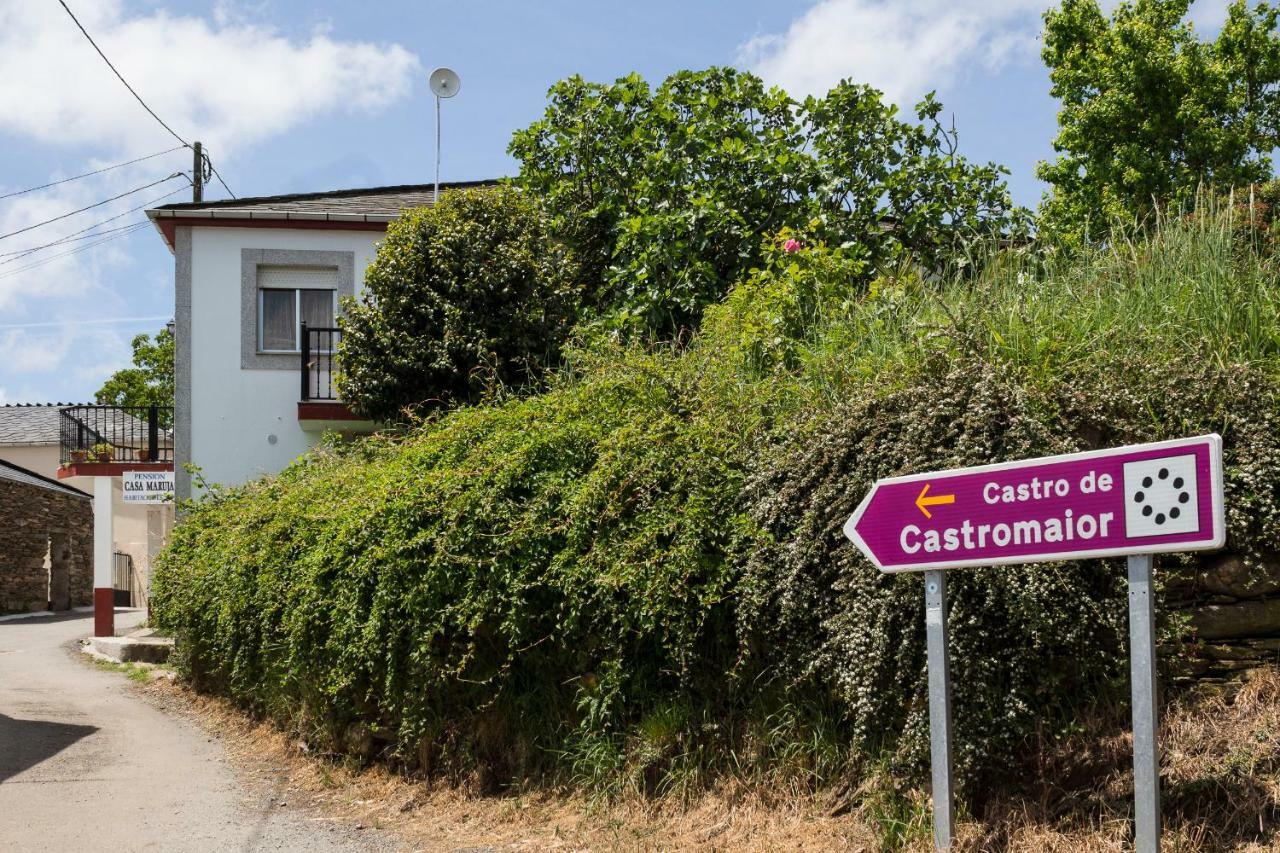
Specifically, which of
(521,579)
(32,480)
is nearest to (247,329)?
(521,579)

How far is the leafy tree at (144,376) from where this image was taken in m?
41.0

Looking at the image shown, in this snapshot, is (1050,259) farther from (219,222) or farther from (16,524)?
(16,524)

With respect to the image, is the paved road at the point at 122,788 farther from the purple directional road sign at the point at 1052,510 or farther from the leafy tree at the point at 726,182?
the leafy tree at the point at 726,182

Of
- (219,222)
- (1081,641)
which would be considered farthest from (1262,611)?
(219,222)

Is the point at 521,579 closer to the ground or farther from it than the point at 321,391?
closer to the ground

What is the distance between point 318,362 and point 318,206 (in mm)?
3023

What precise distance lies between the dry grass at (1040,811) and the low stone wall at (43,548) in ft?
93.6

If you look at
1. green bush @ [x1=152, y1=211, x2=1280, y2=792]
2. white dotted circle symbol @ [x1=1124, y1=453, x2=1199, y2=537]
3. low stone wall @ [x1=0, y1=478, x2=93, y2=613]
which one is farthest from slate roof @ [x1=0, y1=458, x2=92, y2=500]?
white dotted circle symbol @ [x1=1124, y1=453, x2=1199, y2=537]

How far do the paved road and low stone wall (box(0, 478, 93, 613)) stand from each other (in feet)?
64.2

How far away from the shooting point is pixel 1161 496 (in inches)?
143

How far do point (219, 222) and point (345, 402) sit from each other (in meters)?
4.39

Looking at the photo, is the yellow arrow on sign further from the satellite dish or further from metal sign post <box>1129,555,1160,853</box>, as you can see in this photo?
the satellite dish

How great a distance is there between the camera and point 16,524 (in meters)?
30.6

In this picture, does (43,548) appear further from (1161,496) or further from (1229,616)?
(1161,496)
